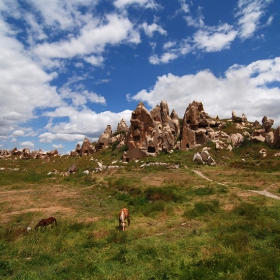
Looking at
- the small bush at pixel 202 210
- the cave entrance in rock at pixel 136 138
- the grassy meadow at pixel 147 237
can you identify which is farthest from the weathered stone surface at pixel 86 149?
the small bush at pixel 202 210

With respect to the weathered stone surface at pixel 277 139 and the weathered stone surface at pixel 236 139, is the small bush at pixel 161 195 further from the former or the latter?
the weathered stone surface at pixel 236 139

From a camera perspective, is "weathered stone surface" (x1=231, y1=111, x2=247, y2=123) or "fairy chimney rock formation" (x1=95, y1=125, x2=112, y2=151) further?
"fairy chimney rock formation" (x1=95, y1=125, x2=112, y2=151)

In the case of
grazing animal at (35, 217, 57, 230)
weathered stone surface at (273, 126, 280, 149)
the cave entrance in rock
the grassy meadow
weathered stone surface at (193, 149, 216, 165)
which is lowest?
the grassy meadow

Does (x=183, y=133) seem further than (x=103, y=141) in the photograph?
No

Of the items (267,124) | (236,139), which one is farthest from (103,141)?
(267,124)

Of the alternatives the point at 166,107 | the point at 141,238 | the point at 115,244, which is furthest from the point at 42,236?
the point at 166,107

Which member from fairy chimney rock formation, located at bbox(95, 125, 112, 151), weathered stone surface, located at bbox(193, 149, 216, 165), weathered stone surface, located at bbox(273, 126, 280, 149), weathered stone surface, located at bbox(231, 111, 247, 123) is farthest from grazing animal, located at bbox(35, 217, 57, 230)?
weathered stone surface, located at bbox(231, 111, 247, 123)

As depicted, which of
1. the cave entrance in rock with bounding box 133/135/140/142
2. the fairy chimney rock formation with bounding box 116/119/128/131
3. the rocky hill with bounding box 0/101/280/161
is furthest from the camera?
the fairy chimney rock formation with bounding box 116/119/128/131

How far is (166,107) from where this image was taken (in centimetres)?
5616

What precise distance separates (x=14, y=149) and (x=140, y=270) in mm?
95094

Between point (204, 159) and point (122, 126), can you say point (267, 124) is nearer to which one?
point (204, 159)

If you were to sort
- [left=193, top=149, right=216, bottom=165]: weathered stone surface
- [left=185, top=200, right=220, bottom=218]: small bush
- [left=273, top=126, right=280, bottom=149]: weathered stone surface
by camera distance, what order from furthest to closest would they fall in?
[left=273, top=126, right=280, bottom=149]: weathered stone surface → [left=193, top=149, right=216, bottom=165]: weathered stone surface → [left=185, top=200, right=220, bottom=218]: small bush

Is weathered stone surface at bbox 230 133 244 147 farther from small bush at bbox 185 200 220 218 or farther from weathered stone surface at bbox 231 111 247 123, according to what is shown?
small bush at bbox 185 200 220 218

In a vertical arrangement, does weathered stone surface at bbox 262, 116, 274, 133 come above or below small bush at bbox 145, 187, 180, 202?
above
